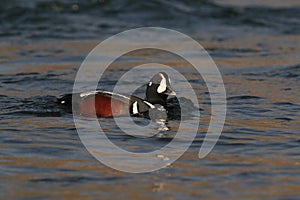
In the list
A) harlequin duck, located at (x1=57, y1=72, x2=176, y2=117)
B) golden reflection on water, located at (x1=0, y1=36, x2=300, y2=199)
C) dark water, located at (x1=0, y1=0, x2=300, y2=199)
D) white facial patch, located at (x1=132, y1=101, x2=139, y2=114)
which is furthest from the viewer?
white facial patch, located at (x1=132, y1=101, x2=139, y2=114)

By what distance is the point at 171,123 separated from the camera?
1105cm

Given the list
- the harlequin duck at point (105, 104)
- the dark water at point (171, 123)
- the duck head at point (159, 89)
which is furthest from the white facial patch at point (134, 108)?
the duck head at point (159, 89)

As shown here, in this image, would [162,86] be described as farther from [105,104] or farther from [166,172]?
[166,172]

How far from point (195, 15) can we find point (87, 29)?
3172mm

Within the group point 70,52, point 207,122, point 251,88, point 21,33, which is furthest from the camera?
point 21,33

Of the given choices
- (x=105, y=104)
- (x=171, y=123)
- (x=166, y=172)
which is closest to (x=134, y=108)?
(x=105, y=104)

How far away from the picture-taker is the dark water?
7.97 m

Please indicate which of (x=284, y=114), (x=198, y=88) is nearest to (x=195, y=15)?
(x=198, y=88)

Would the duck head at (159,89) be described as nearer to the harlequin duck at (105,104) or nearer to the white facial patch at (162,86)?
the white facial patch at (162,86)

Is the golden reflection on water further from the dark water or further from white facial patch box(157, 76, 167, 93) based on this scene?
white facial patch box(157, 76, 167, 93)

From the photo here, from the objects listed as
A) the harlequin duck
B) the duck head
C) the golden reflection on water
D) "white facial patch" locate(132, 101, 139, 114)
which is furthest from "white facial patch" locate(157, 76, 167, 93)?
the golden reflection on water

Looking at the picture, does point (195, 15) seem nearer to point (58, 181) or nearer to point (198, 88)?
point (198, 88)

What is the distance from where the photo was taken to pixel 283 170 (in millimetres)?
8445

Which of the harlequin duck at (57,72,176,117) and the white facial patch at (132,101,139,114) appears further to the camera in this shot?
the white facial patch at (132,101,139,114)
